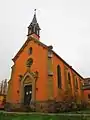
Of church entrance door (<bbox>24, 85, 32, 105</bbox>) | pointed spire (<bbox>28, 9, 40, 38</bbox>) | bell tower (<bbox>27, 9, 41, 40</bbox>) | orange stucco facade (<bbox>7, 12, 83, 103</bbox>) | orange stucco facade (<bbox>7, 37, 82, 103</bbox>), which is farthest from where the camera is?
pointed spire (<bbox>28, 9, 40, 38</bbox>)

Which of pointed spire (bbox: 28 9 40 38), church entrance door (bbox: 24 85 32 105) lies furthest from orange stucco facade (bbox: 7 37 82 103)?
pointed spire (bbox: 28 9 40 38)

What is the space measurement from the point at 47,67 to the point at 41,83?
A: 256 centimetres

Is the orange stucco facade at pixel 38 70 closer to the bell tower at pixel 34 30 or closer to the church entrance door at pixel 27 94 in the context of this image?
the church entrance door at pixel 27 94

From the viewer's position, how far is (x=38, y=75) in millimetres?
25266

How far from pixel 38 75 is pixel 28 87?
3.00 meters

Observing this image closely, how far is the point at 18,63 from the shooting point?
96.5 feet

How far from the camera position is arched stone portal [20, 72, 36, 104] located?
25.2 meters

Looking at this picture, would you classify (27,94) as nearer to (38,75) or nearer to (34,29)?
(38,75)

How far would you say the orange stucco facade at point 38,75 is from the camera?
78.7 feet

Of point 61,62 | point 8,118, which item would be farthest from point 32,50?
point 8,118

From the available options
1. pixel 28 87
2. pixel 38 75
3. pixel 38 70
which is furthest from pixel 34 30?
pixel 28 87

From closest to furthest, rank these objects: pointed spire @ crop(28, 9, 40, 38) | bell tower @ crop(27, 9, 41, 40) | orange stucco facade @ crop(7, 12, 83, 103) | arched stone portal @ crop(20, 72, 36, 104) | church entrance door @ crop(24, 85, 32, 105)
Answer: orange stucco facade @ crop(7, 12, 83, 103) < arched stone portal @ crop(20, 72, 36, 104) < church entrance door @ crop(24, 85, 32, 105) < bell tower @ crop(27, 9, 41, 40) < pointed spire @ crop(28, 9, 40, 38)

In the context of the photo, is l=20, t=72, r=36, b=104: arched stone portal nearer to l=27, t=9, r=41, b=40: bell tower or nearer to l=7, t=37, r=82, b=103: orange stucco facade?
l=7, t=37, r=82, b=103: orange stucco facade

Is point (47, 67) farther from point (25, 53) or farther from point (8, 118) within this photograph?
point (8, 118)
